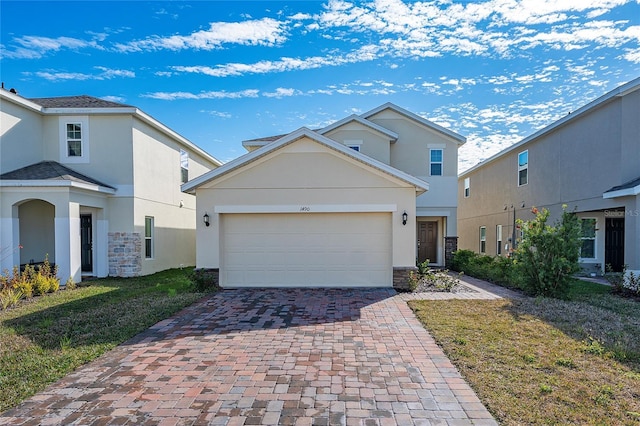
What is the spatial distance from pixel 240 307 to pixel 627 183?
12233 millimetres

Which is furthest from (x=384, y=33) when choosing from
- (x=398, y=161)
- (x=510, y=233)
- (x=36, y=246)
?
(x=36, y=246)

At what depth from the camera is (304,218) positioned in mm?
10133

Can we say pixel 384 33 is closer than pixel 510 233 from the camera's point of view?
Yes

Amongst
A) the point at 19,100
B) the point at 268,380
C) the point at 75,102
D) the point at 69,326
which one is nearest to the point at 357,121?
the point at 75,102

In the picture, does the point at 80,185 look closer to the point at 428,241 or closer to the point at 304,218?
the point at 304,218

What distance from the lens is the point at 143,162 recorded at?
1316 centimetres

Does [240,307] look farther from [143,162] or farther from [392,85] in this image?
[392,85]

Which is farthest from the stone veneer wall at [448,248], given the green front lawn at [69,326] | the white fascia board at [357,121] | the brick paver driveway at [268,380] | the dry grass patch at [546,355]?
the green front lawn at [69,326]

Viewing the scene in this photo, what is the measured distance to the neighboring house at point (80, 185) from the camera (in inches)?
418

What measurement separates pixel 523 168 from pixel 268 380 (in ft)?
55.5

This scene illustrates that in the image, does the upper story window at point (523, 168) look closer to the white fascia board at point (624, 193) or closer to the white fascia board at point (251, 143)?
the white fascia board at point (624, 193)

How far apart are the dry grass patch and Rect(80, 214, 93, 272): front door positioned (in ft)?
38.9

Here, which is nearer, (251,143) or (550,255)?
(550,255)

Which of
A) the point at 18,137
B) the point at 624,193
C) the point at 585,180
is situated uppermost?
the point at 18,137
